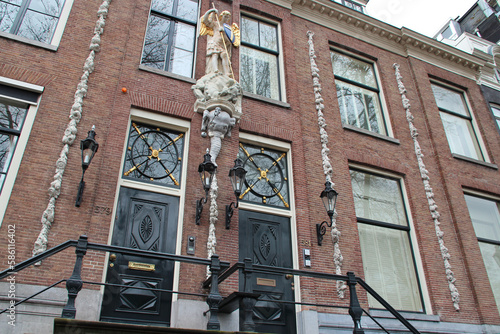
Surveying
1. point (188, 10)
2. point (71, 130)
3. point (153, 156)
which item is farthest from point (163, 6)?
point (71, 130)

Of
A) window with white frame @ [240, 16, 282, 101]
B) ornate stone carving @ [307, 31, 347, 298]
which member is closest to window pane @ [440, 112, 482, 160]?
ornate stone carving @ [307, 31, 347, 298]

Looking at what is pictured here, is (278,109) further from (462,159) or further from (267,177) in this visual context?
(462,159)

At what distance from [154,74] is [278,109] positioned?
10.7 ft

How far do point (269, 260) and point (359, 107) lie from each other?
6332mm

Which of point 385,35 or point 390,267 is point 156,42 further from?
point 385,35

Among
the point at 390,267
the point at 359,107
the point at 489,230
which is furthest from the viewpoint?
the point at 359,107

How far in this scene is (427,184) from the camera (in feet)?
37.6

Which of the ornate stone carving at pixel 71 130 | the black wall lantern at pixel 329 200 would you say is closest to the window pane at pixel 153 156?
the ornate stone carving at pixel 71 130

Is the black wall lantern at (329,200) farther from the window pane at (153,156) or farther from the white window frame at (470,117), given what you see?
the white window frame at (470,117)

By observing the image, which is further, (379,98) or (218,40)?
(379,98)

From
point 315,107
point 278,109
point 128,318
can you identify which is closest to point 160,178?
point 128,318

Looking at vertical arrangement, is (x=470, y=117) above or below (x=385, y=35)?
below

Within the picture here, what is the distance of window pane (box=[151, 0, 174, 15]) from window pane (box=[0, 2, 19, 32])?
3280 millimetres

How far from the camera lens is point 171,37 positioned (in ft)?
34.3
